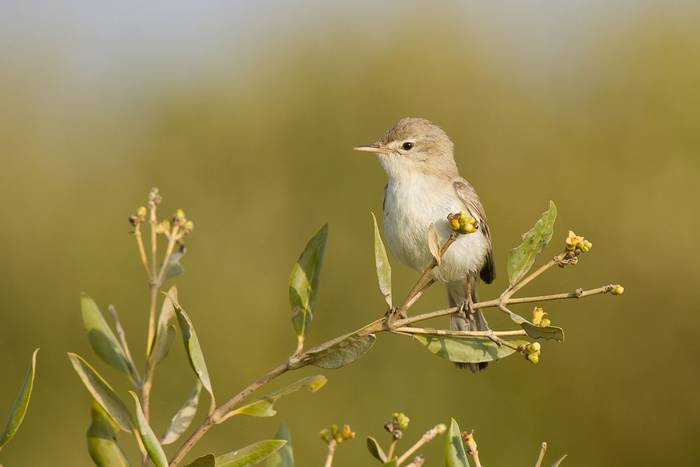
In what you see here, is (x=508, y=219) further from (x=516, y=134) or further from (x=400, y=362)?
(x=400, y=362)

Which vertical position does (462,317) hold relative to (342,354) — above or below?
below

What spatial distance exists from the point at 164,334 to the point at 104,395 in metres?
0.20

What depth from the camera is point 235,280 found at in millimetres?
6855

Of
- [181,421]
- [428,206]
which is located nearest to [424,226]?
[428,206]

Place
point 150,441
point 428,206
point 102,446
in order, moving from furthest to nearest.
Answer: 1. point 428,206
2. point 102,446
3. point 150,441

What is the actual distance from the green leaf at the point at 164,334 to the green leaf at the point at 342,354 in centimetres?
32

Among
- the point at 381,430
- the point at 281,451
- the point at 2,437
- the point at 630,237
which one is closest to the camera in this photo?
the point at 2,437

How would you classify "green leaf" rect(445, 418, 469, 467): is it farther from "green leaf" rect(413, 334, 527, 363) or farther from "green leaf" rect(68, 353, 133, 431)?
"green leaf" rect(68, 353, 133, 431)

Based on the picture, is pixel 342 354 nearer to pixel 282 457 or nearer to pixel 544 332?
pixel 282 457

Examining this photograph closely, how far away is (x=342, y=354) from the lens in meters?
1.84

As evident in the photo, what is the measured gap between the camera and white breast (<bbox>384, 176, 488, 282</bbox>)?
388 centimetres

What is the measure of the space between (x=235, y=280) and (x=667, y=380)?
3.29m

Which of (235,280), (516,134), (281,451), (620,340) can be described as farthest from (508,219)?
(281,451)

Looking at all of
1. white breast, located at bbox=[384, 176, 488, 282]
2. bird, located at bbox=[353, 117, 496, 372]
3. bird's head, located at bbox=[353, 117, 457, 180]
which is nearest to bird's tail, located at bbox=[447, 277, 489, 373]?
bird, located at bbox=[353, 117, 496, 372]
